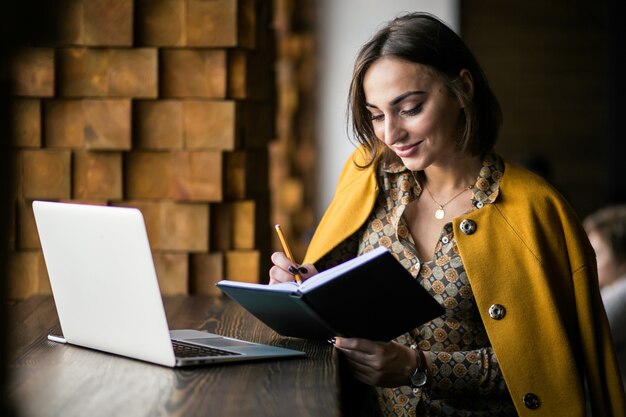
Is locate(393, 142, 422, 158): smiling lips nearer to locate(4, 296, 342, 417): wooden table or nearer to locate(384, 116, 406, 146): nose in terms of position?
locate(384, 116, 406, 146): nose

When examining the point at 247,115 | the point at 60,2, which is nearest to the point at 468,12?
the point at 247,115

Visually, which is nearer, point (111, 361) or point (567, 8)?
point (111, 361)

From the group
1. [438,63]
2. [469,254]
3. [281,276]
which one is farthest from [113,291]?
[438,63]

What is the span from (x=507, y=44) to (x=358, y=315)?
17.4ft

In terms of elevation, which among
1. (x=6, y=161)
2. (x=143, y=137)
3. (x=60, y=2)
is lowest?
(x=143, y=137)

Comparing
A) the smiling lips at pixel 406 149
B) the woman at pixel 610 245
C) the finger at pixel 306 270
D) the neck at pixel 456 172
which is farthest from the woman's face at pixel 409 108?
the woman at pixel 610 245

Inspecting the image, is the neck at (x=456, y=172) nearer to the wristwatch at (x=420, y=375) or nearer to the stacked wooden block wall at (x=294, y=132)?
the wristwatch at (x=420, y=375)

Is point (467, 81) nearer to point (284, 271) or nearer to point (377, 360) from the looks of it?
point (284, 271)

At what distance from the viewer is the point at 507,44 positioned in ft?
22.1

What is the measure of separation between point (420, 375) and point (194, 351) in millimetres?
510

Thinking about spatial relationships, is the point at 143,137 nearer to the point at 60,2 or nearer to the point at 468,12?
the point at 60,2

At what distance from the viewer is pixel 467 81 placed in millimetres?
2199

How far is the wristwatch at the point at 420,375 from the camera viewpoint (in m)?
1.99

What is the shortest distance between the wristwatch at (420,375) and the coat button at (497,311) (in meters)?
0.18
